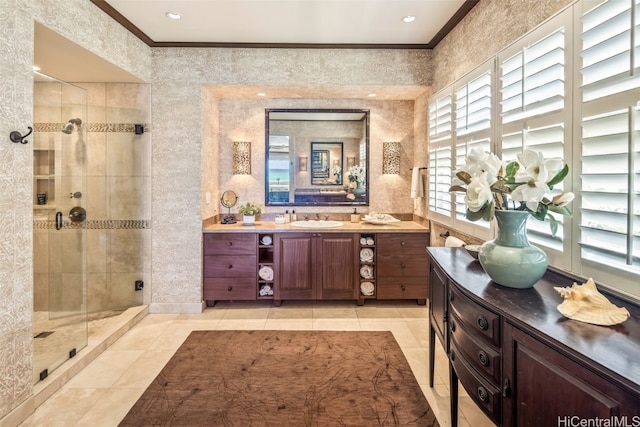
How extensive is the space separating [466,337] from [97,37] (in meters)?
3.37

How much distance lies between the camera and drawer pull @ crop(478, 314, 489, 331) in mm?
1265

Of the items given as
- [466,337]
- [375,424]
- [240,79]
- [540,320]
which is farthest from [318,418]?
[240,79]

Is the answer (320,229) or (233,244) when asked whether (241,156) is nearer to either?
(233,244)

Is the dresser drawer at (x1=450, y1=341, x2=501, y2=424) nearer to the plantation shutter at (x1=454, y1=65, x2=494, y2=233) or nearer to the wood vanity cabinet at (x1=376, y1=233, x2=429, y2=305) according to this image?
the plantation shutter at (x1=454, y1=65, x2=494, y2=233)

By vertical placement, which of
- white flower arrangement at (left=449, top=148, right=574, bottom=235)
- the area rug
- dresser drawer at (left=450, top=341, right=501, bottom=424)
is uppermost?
white flower arrangement at (left=449, top=148, right=574, bottom=235)

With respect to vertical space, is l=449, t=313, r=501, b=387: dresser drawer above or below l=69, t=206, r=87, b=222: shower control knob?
below

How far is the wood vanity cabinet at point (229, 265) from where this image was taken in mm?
3432

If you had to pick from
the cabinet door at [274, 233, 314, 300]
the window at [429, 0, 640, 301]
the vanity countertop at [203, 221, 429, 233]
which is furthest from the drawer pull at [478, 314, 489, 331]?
the cabinet door at [274, 233, 314, 300]

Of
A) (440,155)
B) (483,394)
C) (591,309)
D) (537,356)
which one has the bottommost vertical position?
(483,394)

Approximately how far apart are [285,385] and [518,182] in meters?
1.91

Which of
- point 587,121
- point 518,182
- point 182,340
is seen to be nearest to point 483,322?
point 518,182

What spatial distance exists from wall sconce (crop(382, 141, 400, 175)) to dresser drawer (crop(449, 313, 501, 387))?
262 cm

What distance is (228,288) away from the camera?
11.4ft

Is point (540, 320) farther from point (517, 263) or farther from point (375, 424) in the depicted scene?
point (375, 424)
